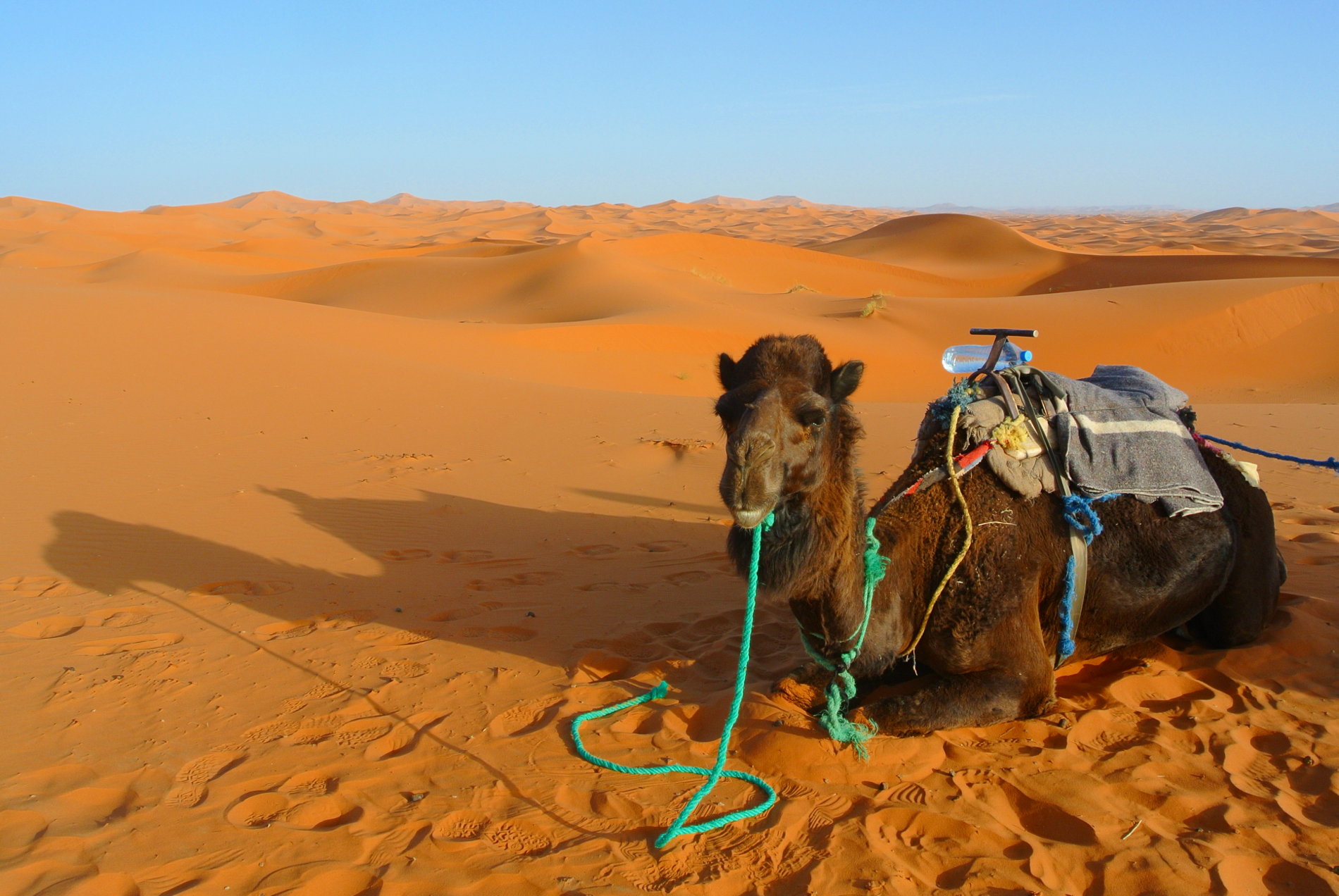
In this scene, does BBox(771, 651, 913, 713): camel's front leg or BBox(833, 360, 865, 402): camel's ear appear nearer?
BBox(833, 360, 865, 402): camel's ear

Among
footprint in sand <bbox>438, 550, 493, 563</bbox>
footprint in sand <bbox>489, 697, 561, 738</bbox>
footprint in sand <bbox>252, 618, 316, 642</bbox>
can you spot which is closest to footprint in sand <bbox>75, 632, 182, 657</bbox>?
footprint in sand <bbox>252, 618, 316, 642</bbox>

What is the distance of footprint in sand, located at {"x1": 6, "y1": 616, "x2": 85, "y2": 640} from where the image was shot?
203 inches

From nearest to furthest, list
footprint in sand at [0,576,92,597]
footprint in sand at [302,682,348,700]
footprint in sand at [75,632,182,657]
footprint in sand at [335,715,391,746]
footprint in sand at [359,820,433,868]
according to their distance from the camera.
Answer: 1. footprint in sand at [359,820,433,868]
2. footprint in sand at [335,715,391,746]
3. footprint in sand at [302,682,348,700]
4. footprint in sand at [75,632,182,657]
5. footprint in sand at [0,576,92,597]

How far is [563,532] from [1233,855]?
203 inches

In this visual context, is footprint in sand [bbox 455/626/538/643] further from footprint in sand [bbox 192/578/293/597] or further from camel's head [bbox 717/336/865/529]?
camel's head [bbox 717/336/865/529]

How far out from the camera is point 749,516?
307cm

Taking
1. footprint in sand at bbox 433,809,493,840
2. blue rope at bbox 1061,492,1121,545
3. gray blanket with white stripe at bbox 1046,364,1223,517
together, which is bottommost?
footprint in sand at bbox 433,809,493,840

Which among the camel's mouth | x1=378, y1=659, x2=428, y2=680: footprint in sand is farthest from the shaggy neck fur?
x1=378, y1=659, x2=428, y2=680: footprint in sand

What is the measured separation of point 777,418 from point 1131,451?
2.10 metres

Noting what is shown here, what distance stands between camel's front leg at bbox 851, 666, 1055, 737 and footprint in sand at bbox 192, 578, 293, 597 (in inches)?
157

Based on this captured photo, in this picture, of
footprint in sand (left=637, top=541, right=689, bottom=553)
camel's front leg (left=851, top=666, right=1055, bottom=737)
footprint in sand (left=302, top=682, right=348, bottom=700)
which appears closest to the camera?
camel's front leg (left=851, top=666, right=1055, bottom=737)

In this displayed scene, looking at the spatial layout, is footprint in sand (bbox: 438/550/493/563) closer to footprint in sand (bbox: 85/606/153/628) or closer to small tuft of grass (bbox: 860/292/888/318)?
footprint in sand (bbox: 85/606/153/628)

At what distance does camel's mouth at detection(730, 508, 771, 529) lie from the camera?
3057mm

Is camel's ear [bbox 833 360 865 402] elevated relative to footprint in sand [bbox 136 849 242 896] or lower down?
elevated
